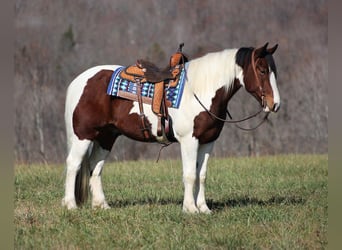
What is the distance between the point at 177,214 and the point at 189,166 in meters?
0.57

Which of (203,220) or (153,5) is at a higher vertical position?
(153,5)

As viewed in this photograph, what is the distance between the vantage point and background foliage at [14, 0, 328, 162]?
831 inches

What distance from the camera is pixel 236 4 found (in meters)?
21.2

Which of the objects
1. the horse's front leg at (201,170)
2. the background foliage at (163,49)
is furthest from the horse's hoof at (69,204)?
the background foliage at (163,49)

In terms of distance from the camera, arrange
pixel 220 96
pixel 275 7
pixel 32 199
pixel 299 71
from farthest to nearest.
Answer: pixel 299 71
pixel 275 7
pixel 32 199
pixel 220 96

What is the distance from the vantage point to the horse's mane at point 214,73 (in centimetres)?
605

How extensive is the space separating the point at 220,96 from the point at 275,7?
15138 millimetres

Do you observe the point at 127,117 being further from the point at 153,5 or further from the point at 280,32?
the point at 153,5

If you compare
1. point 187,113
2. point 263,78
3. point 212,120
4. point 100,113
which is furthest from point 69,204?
point 263,78

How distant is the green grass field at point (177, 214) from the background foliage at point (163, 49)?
1092 cm

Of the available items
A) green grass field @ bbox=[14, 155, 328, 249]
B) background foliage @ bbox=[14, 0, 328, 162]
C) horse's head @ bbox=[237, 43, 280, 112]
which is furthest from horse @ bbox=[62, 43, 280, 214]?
background foliage @ bbox=[14, 0, 328, 162]

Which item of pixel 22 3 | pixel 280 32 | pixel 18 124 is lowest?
pixel 18 124

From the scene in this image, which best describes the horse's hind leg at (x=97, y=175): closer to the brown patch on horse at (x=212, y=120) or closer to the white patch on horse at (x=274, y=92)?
the brown patch on horse at (x=212, y=120)
